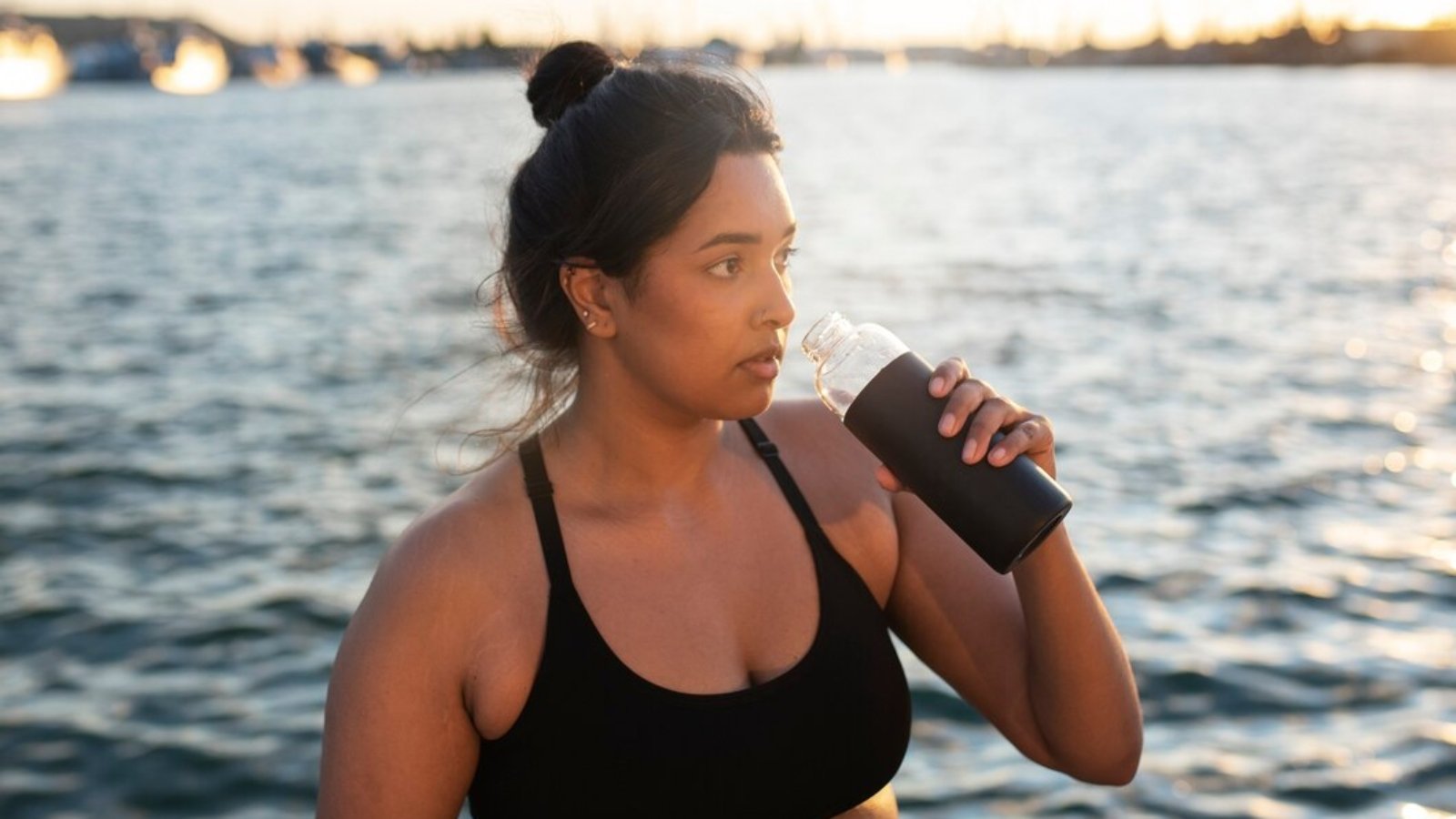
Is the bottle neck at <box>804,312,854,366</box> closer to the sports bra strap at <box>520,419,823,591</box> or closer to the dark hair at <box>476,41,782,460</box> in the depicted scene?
the dark hair at <box>476,41,782,460</box>

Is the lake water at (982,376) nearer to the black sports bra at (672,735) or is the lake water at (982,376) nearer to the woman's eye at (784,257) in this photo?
the woman's eye at (784,257)

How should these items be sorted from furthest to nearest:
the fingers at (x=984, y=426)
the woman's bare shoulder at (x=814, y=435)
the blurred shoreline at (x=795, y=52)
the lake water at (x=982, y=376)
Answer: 1. the blurred shoreline at (x=795, y=52)
2. the lake water at (x=982, y=376)
3. the woman's bare shoulder at (x=814, y=435)
4. the fingers at (x=984, y=426)

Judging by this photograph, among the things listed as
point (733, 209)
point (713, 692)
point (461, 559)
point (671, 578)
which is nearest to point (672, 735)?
point (713, 692)

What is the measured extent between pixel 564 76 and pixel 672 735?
104 centimetres

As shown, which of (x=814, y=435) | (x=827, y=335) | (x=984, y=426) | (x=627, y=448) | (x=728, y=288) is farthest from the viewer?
(x=814, y=435)

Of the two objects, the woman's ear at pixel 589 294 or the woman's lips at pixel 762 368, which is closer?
the woman's lips at pixel 762 368

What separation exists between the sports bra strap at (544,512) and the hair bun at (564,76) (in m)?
0.52

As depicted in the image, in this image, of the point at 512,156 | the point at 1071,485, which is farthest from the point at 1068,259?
the point at 512,156

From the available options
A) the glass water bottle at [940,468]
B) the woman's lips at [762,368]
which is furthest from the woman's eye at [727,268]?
the glass water bottle at [940,468]

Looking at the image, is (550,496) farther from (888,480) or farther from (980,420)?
(980,420)

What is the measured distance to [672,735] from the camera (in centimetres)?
227

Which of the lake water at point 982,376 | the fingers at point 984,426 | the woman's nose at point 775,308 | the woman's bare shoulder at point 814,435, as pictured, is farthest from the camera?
the lake water at point 982,376

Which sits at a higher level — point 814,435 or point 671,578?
point 814,435

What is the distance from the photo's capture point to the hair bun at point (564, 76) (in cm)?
248
